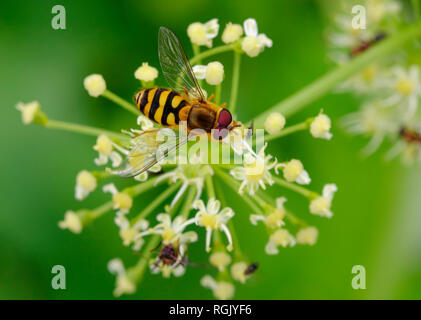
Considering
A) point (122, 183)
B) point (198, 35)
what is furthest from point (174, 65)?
point (122, 183)

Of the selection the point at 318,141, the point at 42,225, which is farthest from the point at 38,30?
the point at 318,141

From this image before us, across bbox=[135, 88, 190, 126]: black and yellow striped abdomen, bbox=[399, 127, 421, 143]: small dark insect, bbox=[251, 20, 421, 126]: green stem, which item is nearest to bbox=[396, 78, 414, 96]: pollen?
bbox=[251, 20, 421, 126]: green stem

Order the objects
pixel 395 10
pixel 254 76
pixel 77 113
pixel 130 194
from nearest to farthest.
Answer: pixel 130 194
pixel 395 10
pixel 77 113
pixel 254 76

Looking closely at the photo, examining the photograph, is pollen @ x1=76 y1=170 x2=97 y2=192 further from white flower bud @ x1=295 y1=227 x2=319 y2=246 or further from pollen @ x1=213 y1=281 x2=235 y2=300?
white flower bud @ x1=295 y1=227 x2=319 y2=246

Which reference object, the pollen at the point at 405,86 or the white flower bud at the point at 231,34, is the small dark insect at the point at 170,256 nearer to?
the white flower bud at the point at 231,34

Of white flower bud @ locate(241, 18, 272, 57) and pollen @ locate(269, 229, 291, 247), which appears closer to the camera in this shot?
pollen @ locate(269, 229, 291, 247)

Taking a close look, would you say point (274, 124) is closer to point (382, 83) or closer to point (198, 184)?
point (198, 184)

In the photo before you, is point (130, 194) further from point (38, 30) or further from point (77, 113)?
point (38, 30)
